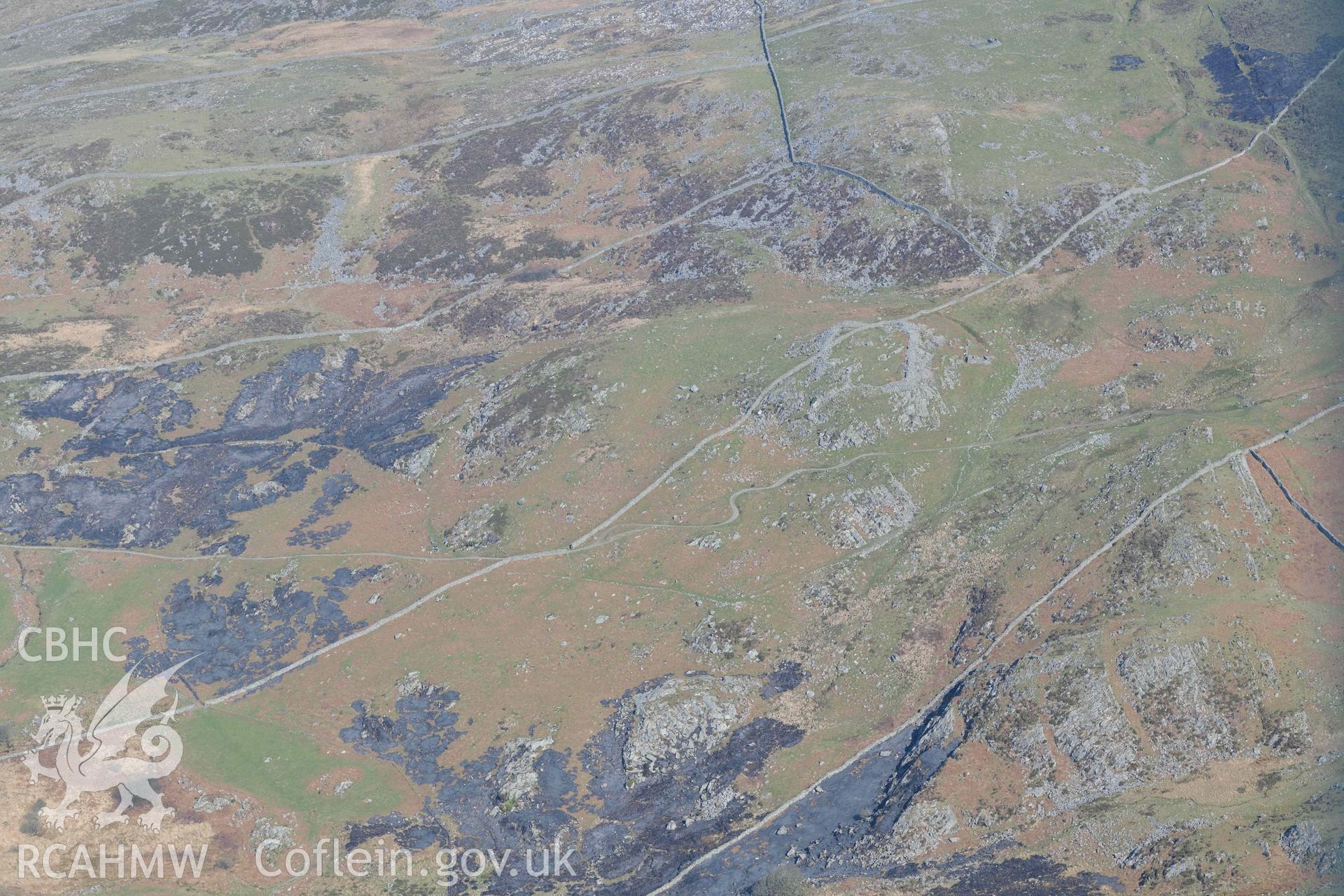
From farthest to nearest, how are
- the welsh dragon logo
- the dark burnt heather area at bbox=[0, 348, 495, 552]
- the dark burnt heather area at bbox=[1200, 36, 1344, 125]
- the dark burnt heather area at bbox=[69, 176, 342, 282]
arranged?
the dark burnt heather area at bbox=[69, 176, 342, 282] < the dark burnt heather area at bbox=[1200, 36, 1344, 125] < the dark burnt heather area at bbox=[0, 348, 495, 552] < the welsh dragon logo

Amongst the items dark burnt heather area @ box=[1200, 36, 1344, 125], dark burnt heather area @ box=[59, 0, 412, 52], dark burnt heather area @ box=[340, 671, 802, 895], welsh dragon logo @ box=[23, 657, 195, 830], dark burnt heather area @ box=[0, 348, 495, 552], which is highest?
dark burnt heather area @ box=[59, 0, 412, 52]

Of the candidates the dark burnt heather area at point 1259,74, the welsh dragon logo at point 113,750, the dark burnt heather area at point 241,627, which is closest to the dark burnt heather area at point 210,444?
the dark burnt heather area at point 241,627

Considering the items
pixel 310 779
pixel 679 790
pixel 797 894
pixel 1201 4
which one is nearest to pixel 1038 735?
pixel 797 894

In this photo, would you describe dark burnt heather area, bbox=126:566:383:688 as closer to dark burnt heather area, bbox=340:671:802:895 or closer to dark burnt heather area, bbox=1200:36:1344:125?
dark burnt heather area, bbox=340:671:802:895

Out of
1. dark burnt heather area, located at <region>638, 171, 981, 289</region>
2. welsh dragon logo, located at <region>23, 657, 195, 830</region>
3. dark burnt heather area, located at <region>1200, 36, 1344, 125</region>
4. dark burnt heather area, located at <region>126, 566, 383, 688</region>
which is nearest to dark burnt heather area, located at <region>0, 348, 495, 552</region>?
dark burnt heather area, located at <region>126, 566, 383, 688</region>

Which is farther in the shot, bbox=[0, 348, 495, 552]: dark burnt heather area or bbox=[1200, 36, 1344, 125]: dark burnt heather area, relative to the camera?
bbox=[1200, 36, 1344, 125]: dark burnt heather area

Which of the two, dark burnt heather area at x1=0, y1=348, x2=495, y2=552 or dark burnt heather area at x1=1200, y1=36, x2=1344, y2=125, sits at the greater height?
dark burnt heather area at x1=1200, y1=36, x2=1344, y2=125

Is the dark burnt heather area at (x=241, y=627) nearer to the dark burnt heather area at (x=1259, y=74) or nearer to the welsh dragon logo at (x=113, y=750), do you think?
the welsh dragon logo at (x=113, y=750)
